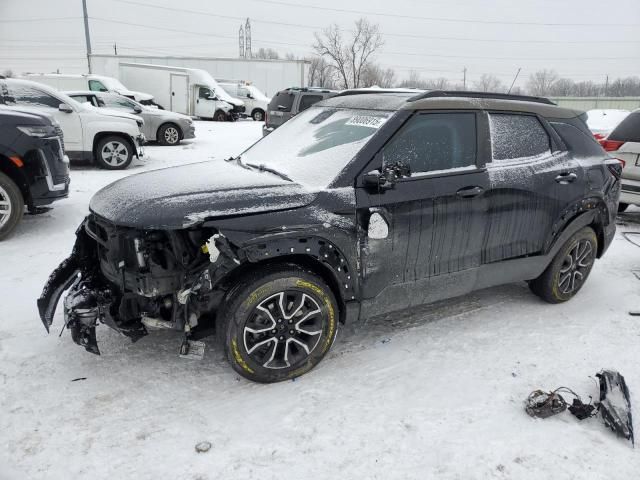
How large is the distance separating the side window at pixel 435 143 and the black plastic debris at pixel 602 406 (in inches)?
65.9

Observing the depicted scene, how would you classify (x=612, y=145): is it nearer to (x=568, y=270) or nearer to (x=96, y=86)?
(x=568, y=270)

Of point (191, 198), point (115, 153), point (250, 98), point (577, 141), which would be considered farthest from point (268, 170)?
point (250, 98)

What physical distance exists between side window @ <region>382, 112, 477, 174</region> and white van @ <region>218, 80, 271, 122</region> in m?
24.4

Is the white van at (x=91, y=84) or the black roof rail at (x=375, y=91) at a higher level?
the white van at (x=91, y=84)

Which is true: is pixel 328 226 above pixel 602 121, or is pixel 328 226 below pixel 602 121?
below

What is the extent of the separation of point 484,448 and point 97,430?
2148mm

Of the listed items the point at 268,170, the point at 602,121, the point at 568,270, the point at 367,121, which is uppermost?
the point at 367,121

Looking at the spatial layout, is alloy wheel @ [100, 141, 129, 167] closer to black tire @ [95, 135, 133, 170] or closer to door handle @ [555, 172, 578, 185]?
black tire @ [95, 135, 133, 170]

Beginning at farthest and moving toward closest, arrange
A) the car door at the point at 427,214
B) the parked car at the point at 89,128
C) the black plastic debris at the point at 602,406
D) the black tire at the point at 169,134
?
the black tire at the point at 169,134 < the parked car at the point at 89,128 < the car door at the point at 427,214 < the black plastic debris at the point at 602,406

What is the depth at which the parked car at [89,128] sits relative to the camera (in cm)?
966

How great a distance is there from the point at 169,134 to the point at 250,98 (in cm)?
1362

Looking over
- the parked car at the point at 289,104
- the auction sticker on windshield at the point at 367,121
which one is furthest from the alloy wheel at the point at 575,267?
the parked car at the point at 289,104

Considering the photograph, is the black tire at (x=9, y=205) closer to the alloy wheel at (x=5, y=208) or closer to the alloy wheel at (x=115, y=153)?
the alloy wheel at (x=5, y=208)

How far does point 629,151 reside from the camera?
7.05 meters
